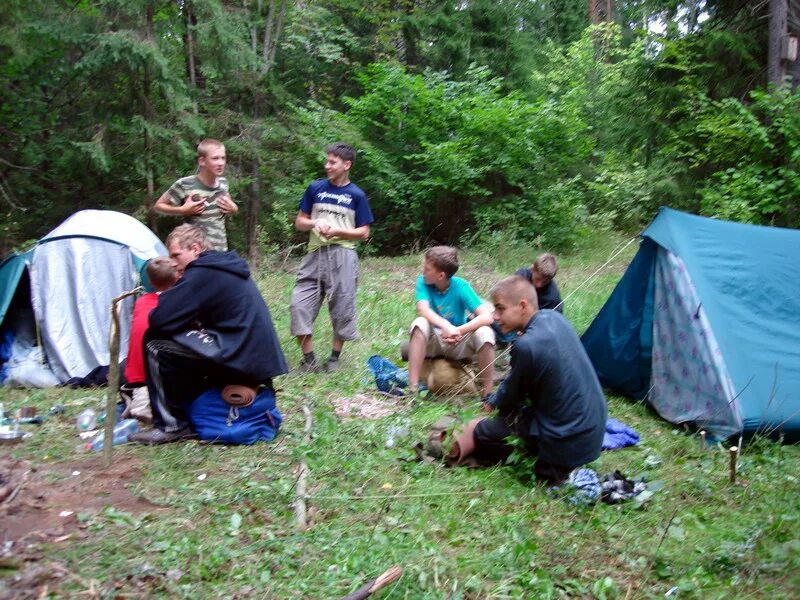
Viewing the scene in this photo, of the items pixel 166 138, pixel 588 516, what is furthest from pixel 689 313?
pixel 166 138

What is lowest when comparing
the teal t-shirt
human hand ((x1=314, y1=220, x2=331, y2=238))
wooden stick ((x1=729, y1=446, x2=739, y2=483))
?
wooden stick ((x1=729, y1=446, x2=739, y2=483))

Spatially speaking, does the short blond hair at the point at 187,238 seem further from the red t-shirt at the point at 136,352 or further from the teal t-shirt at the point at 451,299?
the teal t-shirt at the point at 451,299

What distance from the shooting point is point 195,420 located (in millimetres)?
4082

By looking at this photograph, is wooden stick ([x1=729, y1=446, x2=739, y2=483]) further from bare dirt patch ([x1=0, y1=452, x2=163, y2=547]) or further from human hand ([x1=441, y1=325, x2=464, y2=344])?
bare dirt patch ([x1=0, y1=452, x2=163, y2=547])

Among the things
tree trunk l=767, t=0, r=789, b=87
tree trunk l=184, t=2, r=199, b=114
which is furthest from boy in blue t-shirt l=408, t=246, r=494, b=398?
tree trunk l=767, t=0, r=789, b=87

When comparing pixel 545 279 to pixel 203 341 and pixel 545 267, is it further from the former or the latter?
pixel 203 341

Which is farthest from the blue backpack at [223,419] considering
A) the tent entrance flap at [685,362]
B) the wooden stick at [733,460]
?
the tent entrance flap at [685,362]

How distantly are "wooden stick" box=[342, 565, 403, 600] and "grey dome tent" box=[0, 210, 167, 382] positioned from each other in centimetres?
362

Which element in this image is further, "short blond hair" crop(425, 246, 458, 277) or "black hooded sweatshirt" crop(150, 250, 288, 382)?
"short blond hair" crop(425, 246, 458, 277)

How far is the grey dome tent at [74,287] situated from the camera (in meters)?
5.49

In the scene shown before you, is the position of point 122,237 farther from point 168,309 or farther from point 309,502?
point 309,502

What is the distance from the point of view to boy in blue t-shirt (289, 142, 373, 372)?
5.70m

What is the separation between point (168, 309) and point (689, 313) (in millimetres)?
3557

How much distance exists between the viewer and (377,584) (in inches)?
101
